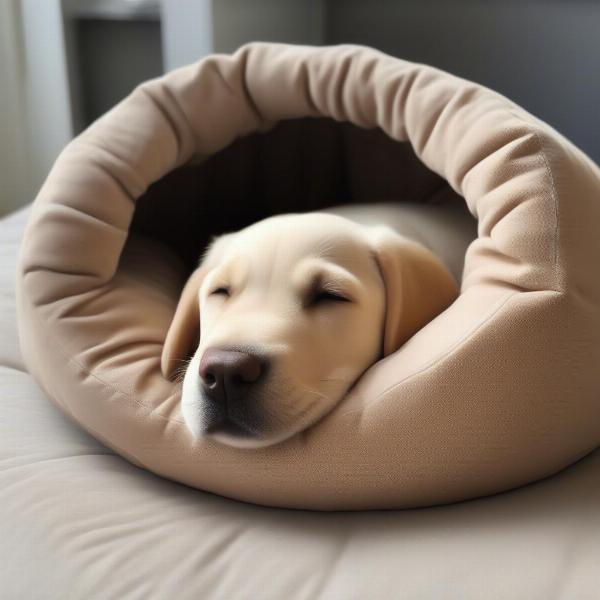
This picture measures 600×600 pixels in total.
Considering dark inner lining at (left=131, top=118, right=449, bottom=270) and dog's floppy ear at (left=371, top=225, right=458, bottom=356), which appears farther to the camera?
dark inner lining at (left=131, top=118, right=449, bottom=270)

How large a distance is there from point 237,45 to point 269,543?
2106 millimetres

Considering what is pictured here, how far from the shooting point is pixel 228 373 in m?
1.04

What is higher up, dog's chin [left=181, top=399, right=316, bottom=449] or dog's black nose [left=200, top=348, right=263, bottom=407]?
dog's black nose [left=200, top=348, right=263, bottom=407]

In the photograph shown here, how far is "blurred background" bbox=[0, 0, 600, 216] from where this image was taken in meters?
2.46

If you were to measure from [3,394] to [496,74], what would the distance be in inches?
77.9

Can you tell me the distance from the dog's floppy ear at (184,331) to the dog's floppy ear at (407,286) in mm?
323

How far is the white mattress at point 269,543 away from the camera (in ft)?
3.10

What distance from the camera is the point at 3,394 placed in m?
1.42

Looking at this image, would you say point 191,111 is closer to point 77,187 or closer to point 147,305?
point 77,187

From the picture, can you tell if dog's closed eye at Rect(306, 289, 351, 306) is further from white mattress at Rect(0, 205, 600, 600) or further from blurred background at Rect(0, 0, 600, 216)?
blurred background at Rect(0, 0, 600, 216)

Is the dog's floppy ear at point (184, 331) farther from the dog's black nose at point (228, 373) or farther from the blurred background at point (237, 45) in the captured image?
the blurred background at point (237, 45)

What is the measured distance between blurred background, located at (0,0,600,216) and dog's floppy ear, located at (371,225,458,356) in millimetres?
1341

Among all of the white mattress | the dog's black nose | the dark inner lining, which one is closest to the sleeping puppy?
the dog's black nose

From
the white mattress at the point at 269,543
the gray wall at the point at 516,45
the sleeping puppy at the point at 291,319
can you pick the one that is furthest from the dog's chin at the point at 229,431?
the gray wall at the point at 516,45
